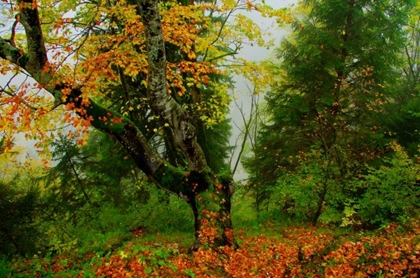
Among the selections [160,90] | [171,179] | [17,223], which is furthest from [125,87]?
[17,223]

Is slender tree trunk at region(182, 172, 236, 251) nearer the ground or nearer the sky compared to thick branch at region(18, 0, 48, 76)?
nearer the ground

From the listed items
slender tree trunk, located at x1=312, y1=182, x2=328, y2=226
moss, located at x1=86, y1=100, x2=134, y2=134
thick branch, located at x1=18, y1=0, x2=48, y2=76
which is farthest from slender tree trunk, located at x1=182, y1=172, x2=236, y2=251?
slender tree trunk, located at x1=312, y1=182, x2=328, y2=226

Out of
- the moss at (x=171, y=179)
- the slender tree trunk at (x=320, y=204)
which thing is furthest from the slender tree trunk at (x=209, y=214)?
the slender tree trunk at (x=320, y=204)

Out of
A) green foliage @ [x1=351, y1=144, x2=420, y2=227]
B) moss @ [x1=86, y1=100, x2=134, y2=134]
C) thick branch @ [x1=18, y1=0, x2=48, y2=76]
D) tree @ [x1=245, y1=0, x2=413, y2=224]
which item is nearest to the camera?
thick branch @ [x1=18, y1=0, x2=48, y2=76]

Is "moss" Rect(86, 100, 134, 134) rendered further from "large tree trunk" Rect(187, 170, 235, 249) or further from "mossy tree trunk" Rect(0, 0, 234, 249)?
"large tree trunk" Rect(187, 170, 235, 249)

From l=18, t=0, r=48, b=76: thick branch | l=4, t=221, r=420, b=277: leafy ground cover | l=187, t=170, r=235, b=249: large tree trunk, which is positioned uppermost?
l=18, t=0, r=48, b=76: thick branch

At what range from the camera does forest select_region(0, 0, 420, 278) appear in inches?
202

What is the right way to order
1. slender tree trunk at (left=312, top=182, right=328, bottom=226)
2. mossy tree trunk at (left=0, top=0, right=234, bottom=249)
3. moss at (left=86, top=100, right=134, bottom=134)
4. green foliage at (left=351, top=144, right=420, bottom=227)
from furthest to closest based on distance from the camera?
slender tree trunk at (left=312, top=182, right=328, bottom=226) → green foliage at (left=351, top=144, right=420, bottom=227) → moss at (left=86, top=100, right=134, bottom=134) → mossy tree trunk at (left=0, top=0, right=234, bottom=249)

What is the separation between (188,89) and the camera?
1264 centimetres

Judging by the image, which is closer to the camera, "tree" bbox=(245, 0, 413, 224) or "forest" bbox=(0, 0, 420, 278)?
"forest" bbox=(0, 0, 420, 278)

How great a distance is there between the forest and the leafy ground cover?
0.12ft

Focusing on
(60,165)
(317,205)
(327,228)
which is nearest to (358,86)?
(317,205)

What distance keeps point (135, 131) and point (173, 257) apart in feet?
10.1

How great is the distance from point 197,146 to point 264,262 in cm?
310
